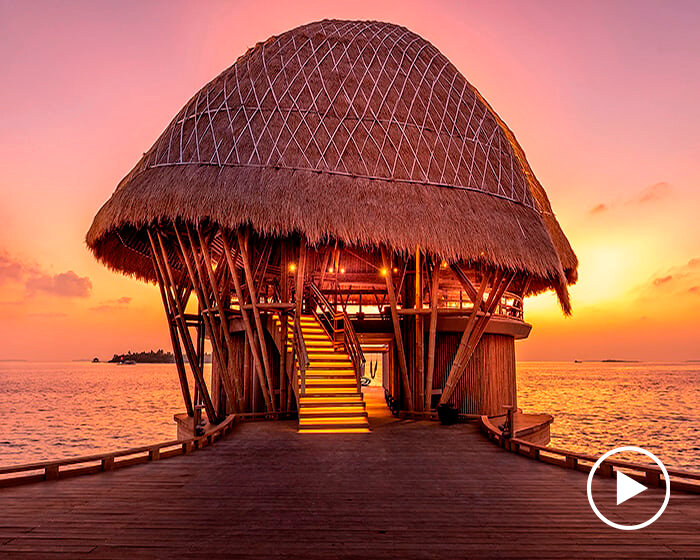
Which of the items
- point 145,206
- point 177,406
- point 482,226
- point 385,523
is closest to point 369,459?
point 385,523

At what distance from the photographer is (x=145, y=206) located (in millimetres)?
13188

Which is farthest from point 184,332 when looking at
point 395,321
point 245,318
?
point 395,321

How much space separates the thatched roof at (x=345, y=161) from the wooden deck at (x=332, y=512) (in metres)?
5.51

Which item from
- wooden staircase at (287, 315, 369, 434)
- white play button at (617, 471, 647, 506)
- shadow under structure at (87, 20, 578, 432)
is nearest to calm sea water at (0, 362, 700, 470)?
shadow under structure at (87, 20, 578, 432)

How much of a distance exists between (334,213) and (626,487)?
7.85m

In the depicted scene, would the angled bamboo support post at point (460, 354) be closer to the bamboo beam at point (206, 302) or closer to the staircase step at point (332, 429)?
the staircase step at point (332, 429)

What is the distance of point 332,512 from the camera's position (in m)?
5.93

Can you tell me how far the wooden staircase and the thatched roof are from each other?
10.2 ft

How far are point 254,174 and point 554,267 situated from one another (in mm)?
7388

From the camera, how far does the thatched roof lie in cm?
1291

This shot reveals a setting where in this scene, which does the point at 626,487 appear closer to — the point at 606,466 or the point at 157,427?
the point at 606,466

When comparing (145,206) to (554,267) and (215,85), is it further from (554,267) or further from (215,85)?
Answer: (554,267)

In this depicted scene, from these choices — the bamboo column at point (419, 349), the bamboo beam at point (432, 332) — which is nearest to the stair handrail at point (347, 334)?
the bamboo column at point (419, 349)

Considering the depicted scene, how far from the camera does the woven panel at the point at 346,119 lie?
45.8ft
